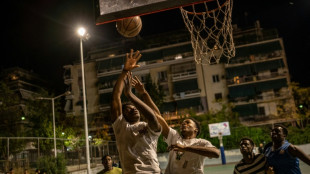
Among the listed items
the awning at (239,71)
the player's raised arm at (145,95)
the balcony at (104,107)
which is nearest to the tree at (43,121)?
the balcony at (104,107)

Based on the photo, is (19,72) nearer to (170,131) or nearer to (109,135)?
(109,135)

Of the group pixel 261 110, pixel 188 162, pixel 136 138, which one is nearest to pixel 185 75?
pixel 261 110

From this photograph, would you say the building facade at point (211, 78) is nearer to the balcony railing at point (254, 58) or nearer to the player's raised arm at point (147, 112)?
the balcony railing at point (254, 58)

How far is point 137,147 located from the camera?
306cm

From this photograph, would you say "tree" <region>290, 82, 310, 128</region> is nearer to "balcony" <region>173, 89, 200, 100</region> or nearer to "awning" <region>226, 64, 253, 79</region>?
"awning" <region>226, 64, 253, 79</region>

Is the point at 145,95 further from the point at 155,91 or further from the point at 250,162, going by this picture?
the point at 155,91

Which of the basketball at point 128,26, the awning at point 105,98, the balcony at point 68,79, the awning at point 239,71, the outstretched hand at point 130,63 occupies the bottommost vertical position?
the outstretched hand at point 130,63

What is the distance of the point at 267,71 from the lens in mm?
34156

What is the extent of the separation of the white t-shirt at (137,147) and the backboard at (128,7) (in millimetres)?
1329

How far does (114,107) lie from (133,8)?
1219 mm

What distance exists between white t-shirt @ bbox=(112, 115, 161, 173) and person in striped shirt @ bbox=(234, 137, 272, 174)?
1.64m

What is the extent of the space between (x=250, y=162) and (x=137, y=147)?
193 centimetres

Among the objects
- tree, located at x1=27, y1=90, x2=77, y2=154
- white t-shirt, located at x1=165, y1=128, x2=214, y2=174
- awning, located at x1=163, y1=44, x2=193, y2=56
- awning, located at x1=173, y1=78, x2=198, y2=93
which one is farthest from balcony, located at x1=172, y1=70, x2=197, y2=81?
white t-shirt, located at x1=165, y1=128, x2=214, y2=174

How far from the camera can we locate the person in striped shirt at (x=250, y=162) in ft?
13.3
